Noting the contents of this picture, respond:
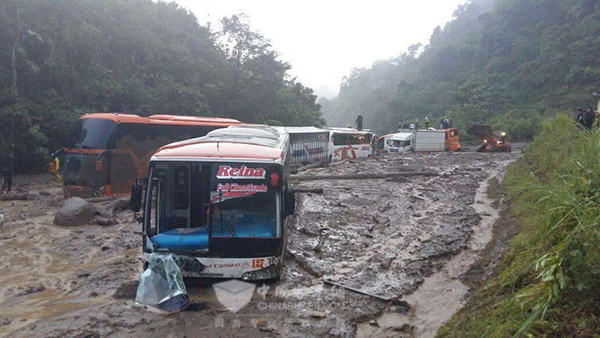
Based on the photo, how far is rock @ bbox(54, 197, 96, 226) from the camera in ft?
39.1

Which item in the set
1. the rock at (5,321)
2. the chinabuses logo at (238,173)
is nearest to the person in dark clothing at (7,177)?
the rock at (5,321)

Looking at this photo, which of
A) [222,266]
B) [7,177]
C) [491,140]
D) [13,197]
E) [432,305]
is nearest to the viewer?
[222,266]

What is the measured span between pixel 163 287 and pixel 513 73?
59707 millimetres

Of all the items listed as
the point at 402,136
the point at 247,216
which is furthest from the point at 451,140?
the point at 247,216

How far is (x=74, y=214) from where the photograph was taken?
11.9 m

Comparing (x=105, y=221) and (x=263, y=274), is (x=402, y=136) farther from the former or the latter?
(x=263, y=274)

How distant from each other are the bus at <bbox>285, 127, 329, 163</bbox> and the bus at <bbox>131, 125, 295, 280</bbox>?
690 inches

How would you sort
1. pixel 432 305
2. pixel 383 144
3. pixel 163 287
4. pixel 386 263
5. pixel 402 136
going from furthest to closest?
pixel 383 144, pixel 402 136, pixel 386 263, pixel 432 305, pixel 163 287

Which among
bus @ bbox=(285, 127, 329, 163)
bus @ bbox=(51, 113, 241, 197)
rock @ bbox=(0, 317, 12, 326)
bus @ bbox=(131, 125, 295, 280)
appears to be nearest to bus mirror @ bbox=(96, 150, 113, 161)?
bus @ bbox=(51, 113, 241, 197)

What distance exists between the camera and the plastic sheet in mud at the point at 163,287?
607cm

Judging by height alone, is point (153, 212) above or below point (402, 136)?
below

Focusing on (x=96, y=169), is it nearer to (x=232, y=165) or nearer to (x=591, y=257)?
(x=232, y=165)

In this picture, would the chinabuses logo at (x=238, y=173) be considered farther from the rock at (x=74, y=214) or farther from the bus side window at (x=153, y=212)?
the rock at (x=74, y=214)

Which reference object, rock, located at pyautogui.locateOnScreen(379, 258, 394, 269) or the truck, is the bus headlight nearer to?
rock, located at pyautogui.locateOnScreen(379, 258, 394, 269)
